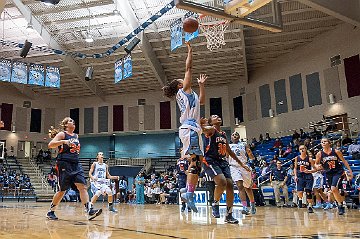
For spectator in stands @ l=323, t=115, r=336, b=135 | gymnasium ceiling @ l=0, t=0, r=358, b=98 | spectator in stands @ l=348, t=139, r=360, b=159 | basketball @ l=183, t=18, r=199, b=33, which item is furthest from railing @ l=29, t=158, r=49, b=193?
basketball @ l=183, t=18, r=199, b=33

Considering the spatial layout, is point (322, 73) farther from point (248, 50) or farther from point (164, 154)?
point (164, 154)

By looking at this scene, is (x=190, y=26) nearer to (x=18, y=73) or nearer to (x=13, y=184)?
(x=18, y=73)

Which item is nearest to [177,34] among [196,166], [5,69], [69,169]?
[5,69]

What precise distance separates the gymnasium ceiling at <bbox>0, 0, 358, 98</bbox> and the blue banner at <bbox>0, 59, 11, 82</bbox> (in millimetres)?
2093

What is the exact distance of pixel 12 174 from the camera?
22.8 m

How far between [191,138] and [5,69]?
16537 millimetres

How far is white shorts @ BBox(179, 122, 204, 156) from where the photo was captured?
15.4 ft

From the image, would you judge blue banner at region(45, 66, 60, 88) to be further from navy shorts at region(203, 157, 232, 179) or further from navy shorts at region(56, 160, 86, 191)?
navy shorts at region(203, 157, 232, 179)

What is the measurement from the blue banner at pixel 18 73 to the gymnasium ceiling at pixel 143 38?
1898 mm

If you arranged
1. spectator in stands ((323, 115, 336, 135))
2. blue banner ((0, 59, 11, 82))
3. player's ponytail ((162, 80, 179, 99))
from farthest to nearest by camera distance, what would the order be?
blue banner ((0, 59, 11, 82)) < spectator in stands ((323, 115, 336, 135)) < player's ponytail ((162, 80, 179, 99))

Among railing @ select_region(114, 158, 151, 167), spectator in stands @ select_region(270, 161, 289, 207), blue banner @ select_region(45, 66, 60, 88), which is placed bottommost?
spectator in stands @ select_region(270, 161, 289, 207)

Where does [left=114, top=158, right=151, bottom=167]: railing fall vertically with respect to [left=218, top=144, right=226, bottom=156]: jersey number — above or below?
above

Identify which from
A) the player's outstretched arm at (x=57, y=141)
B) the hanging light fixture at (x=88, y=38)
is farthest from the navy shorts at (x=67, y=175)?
the hanging light fixture at (x=88, y=38)

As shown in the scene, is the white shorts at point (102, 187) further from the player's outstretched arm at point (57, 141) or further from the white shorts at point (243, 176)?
the white shorts at point (243, 176)
